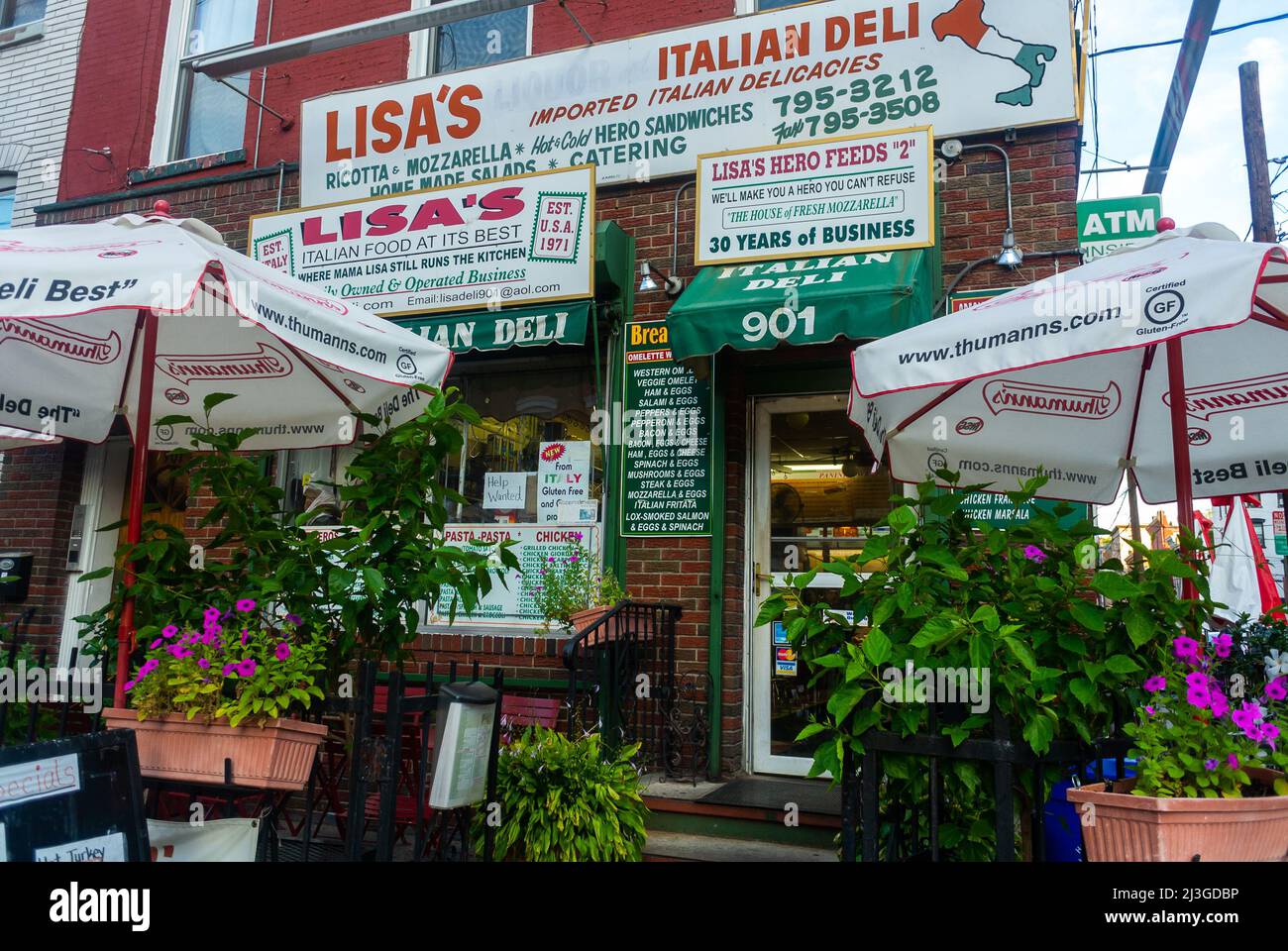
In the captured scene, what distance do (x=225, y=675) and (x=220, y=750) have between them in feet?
0.76

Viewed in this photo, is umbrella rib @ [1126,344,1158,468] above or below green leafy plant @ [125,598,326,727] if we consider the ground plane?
above

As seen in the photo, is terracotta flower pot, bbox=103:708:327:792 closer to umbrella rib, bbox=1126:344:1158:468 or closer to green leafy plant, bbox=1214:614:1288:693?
green leafy plant, bbox=1214:614:1288:693

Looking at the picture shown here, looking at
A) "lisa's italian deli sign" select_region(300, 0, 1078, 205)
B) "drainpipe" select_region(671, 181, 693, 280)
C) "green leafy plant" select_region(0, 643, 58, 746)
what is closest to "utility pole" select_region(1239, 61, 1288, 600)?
"lisa's italian deli sign" select_region(300, 0, 1078, 205)

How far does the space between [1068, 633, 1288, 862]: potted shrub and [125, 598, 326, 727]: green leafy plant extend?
7.42ft

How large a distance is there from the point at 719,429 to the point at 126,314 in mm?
3335

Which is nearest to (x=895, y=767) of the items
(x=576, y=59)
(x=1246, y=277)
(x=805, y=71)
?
(x=1246, y=277)

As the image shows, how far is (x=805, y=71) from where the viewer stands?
599cm

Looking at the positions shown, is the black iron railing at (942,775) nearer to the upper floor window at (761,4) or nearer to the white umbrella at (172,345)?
the white umbrella at (172,345)

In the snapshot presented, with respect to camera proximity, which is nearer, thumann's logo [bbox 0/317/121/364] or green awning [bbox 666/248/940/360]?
thumann's logo [bbox 0/317/121/364]

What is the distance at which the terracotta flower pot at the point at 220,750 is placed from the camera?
2688mm

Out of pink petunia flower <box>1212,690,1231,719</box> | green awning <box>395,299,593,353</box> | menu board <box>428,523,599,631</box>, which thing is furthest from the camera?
menu board <box>428,523,599,631</box>
